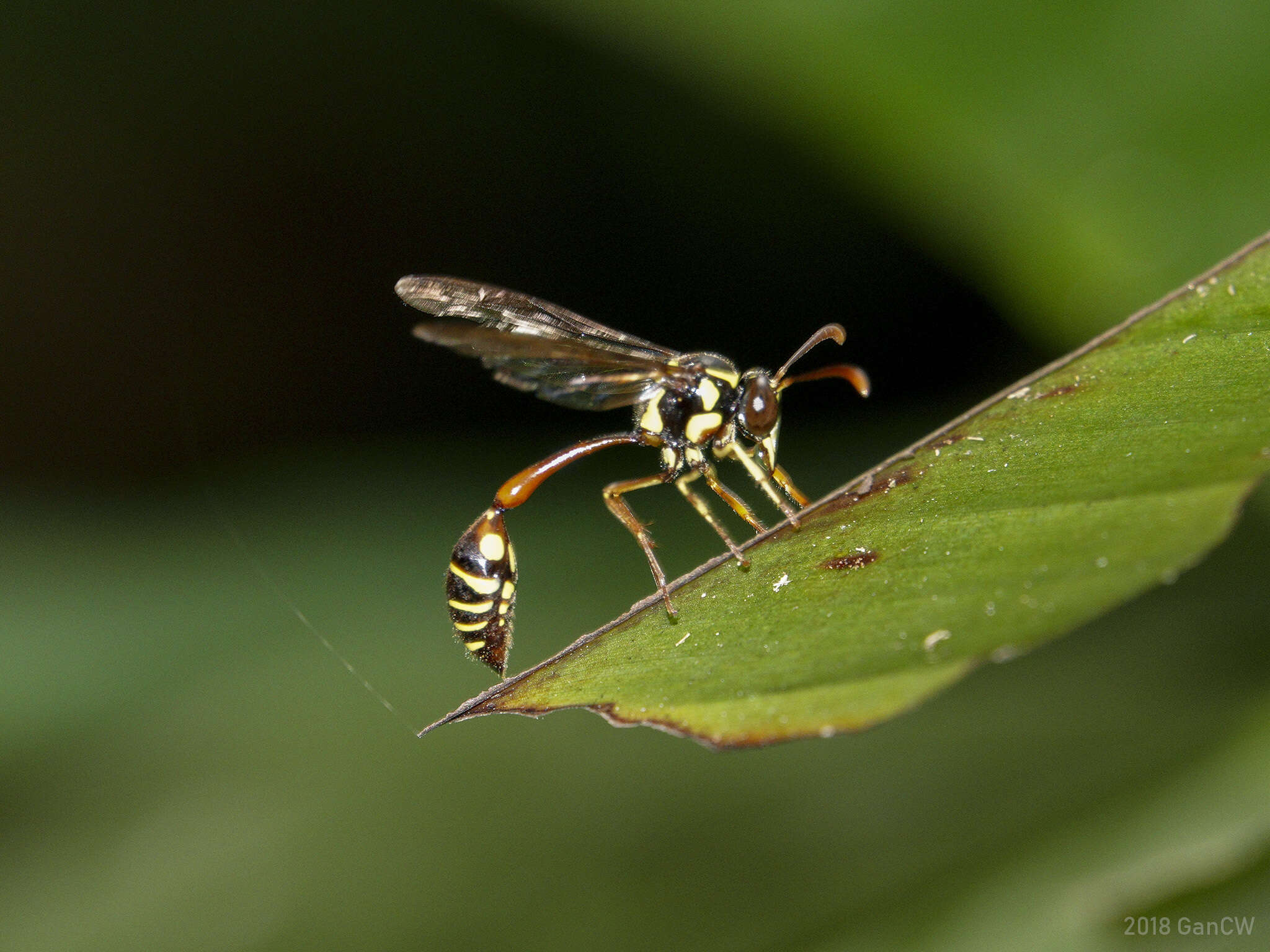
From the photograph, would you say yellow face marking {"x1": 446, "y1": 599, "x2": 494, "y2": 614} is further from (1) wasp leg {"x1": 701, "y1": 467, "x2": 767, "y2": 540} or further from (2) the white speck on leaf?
(2) the white speck on leaf

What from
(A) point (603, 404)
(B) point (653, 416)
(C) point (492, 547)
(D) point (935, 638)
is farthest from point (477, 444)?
(D) point (935, 638)

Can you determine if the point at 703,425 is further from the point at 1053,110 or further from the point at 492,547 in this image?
the point at 1053,110

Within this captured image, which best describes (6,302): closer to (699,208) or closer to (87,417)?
(87,417)

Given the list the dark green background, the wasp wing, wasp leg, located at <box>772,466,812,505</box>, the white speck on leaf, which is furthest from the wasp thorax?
the white speck on leaf

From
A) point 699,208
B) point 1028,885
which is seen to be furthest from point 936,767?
point 699,208

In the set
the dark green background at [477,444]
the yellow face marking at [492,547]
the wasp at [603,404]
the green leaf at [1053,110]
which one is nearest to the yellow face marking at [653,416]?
the wasp at [603,404]

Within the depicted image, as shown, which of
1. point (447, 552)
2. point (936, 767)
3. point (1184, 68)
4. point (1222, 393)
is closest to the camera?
point (1222, 393)

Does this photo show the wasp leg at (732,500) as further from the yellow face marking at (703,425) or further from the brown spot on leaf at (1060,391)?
the brown spot on leaf at (1060,391)
